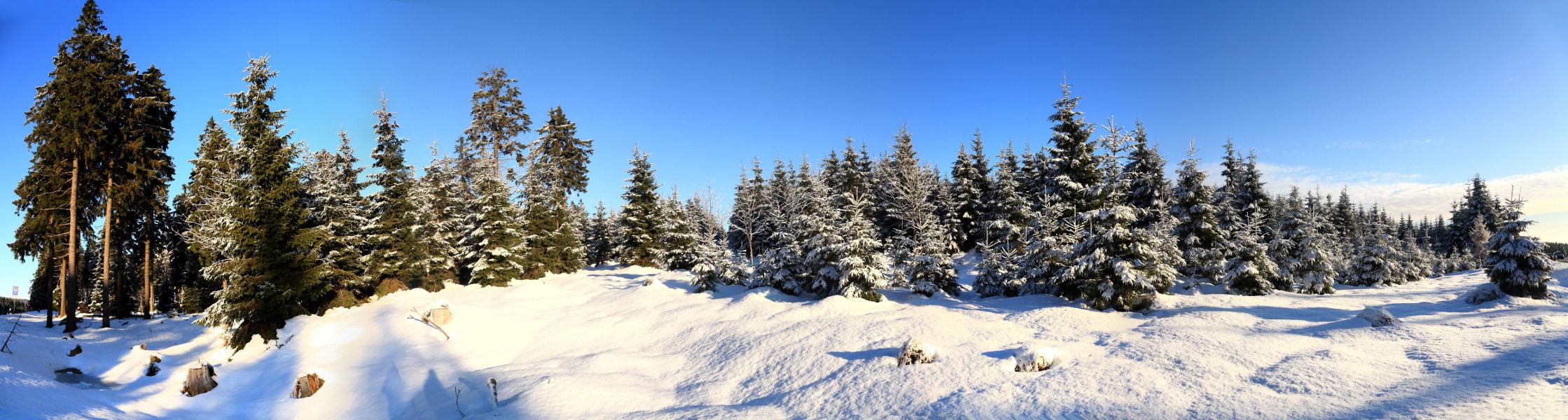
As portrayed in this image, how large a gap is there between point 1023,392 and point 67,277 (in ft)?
119

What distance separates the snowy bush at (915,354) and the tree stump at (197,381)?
55.6ft

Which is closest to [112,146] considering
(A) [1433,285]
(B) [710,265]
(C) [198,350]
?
(C) [198,350]

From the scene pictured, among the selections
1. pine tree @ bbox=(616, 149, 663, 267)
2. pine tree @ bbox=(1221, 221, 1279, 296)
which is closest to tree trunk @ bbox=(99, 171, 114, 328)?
pine tree @ bbox=(616, 149, 663, 267)

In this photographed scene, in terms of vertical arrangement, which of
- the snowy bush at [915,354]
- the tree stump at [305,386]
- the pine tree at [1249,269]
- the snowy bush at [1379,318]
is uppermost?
the pine tree at [1249,269]

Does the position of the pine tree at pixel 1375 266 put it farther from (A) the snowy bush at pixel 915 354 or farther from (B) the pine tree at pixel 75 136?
(B) the pine tree at pixel 75 136

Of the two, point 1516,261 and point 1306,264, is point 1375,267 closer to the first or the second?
point 1306,264

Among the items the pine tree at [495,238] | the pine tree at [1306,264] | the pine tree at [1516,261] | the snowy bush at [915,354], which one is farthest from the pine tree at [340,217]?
the pine tree at [1516,261]

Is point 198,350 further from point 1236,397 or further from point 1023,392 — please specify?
point 1236,397

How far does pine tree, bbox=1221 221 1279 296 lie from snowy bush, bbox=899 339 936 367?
551 inches

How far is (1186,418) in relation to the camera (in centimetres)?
782

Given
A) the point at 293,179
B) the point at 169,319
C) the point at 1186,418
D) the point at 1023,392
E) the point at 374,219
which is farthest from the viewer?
the point at 169,319

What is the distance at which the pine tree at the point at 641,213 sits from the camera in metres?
39.2

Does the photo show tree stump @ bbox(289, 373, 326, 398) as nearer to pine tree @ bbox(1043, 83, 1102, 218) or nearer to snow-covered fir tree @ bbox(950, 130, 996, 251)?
pine tree @ bbox(1043, 83, 1102, 218)

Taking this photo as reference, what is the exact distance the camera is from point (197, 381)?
14188 millimetres
